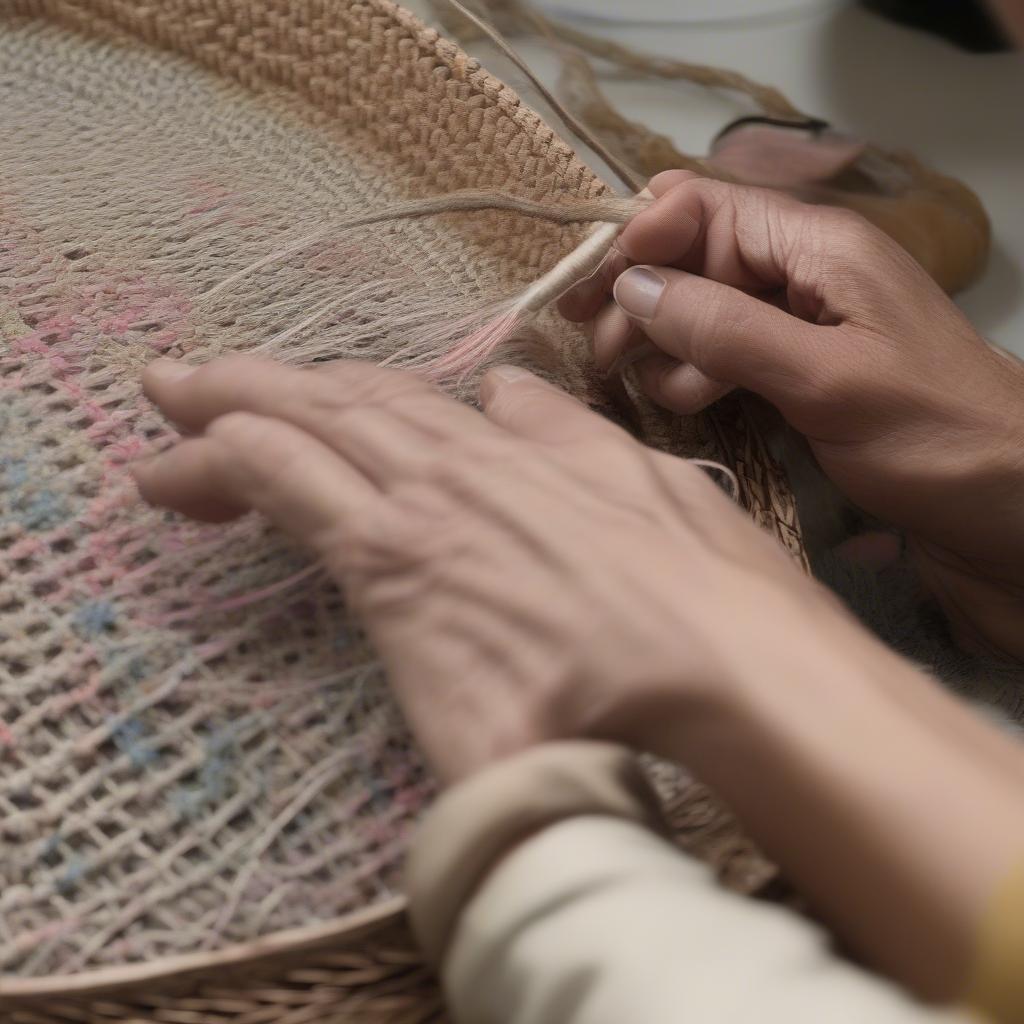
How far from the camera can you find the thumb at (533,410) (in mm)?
404

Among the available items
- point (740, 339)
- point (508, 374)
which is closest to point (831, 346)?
point (740, 339)

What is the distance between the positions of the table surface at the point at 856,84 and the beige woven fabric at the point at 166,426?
1.35ft

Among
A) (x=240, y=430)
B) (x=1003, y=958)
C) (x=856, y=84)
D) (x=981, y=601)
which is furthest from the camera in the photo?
(x=856, y=84)

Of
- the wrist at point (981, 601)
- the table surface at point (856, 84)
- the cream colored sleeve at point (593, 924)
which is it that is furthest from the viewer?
the table surface at point (856, 84)

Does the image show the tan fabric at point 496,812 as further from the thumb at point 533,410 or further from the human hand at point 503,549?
the thumb at point 533,410

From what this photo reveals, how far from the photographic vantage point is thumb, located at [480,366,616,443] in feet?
1.32

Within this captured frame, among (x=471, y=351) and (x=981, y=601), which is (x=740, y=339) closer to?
(x=471, y=351)

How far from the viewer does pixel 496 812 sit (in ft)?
0.91

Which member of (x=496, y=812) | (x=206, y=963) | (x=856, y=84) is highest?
(x=856, y=84)

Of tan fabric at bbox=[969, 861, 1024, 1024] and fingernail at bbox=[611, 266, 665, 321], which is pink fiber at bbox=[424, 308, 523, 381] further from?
tan fabric at bbox=[969, 861, 1024, 1024]

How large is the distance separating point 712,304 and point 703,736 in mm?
259

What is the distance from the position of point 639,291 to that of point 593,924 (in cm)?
33

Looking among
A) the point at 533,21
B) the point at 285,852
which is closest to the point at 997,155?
the point at 533,21

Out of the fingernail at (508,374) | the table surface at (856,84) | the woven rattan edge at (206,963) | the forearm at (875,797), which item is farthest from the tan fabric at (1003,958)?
the table surface at (856,84)
